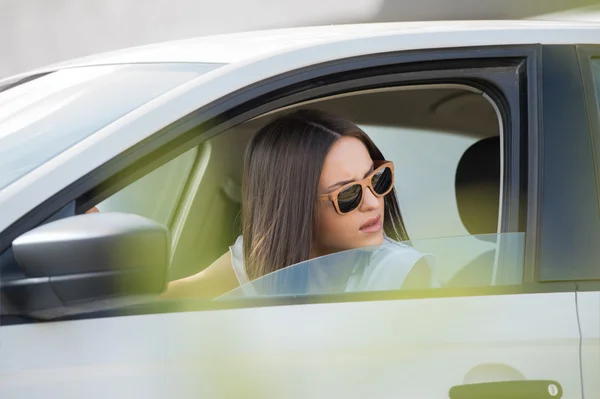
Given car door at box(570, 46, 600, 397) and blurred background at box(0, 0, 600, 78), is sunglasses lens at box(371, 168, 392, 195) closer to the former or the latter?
car door at box(570, 46, 600, 397)

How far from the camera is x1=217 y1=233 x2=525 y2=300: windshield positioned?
204 cm

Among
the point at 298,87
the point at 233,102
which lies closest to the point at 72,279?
the point at 233,102

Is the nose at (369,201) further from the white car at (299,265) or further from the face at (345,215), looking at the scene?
the white car at (299,265)

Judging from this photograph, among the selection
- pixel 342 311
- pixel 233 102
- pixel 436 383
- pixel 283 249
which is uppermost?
pixel 233 102

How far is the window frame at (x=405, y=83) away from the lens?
1.89 m

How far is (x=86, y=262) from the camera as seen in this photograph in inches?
64.8

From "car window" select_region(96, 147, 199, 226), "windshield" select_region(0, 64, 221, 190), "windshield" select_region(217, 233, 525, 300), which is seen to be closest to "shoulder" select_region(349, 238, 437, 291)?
"windshield" select_region(217, 233, 525, 300)

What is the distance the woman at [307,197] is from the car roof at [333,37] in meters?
0.23

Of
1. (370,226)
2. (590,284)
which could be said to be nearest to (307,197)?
(370,226)

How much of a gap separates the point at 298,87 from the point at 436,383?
2.17 ft

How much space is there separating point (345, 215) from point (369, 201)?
2.7 inches

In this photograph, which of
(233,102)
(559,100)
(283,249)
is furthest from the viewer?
(283,249)

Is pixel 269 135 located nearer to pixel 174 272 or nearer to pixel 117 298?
pixel 174 272

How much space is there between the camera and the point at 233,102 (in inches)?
77.6
